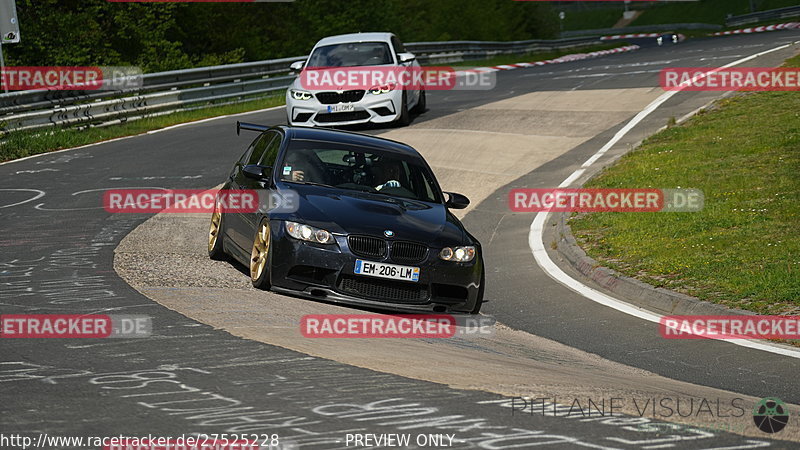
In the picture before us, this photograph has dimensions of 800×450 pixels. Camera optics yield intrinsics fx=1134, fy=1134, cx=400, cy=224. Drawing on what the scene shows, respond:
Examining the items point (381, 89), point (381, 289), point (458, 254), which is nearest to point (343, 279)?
point (381, 289)

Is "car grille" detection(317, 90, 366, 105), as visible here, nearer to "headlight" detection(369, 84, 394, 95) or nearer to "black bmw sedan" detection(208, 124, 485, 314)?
"headlight" detection(369, 84, 394, 95)

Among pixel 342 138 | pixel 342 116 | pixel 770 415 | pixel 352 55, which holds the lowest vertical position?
pixel 770 415

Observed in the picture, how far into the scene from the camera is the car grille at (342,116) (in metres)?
22.1

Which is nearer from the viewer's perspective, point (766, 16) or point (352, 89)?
point (352, 89)

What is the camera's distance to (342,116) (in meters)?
22.2

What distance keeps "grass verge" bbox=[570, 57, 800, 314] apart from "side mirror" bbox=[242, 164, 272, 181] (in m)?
3.91

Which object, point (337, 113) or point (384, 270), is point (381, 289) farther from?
point (337, 113)

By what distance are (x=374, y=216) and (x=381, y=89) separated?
12.7m

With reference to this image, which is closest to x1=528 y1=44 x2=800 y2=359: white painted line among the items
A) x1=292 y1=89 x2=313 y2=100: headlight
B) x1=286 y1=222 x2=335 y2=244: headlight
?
x1=286 y1=222 x2=335 y2=244: headlight

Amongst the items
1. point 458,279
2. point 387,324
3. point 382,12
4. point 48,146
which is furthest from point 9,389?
point 382,12

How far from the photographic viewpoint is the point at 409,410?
6137 mm

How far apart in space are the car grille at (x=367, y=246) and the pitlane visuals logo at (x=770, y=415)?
3710 mm

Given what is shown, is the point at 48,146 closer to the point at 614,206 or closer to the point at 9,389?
the point at 614,206

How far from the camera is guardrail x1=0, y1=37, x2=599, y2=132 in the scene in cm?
2238
